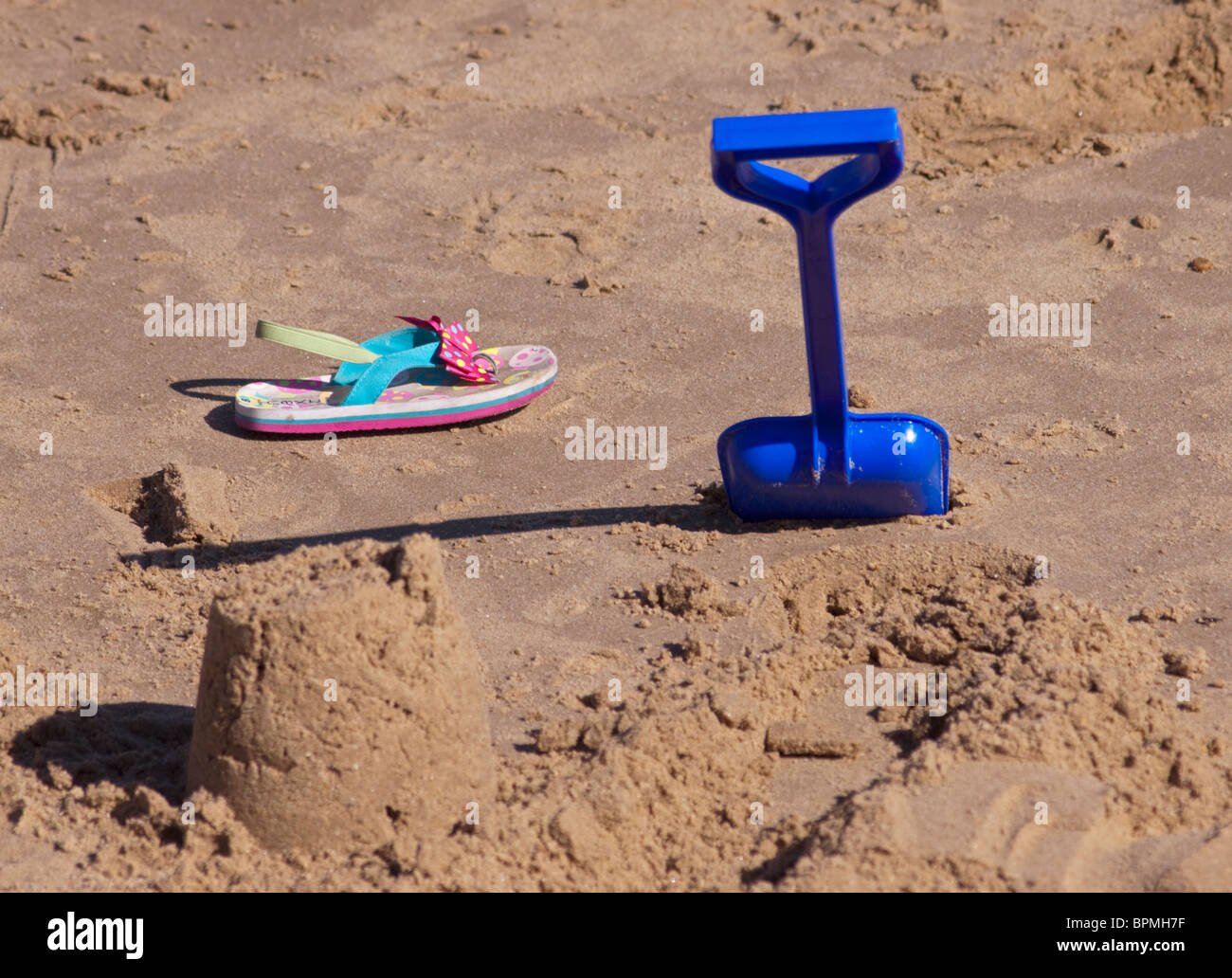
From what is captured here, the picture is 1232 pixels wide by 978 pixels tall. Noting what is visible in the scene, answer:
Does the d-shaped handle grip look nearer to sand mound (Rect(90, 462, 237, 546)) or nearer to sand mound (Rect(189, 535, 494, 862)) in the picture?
sand mound (Rect(189, 535, 494, 862))

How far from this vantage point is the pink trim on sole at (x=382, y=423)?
4.25 m

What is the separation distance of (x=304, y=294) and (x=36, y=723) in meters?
2.41

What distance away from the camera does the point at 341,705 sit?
8.20 ft

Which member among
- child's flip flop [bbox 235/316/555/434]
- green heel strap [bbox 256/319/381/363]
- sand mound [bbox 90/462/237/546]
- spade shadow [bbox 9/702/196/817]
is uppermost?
green heel strap [bbox 256/319/381/363]

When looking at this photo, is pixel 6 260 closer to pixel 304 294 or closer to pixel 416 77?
pixel 304 294

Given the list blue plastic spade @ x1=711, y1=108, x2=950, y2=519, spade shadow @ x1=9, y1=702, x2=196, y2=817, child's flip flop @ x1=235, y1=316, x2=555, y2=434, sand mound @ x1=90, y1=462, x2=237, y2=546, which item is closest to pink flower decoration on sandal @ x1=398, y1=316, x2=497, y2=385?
child's flip flop @ x1=235, y1=316, x2=555, y2=434

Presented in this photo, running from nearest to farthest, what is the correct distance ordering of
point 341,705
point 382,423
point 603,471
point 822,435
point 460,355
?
point 341,705 → point 822,435 → point 603,471 → point 382,423 → point 460,355

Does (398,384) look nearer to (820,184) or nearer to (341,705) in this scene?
(820,184)

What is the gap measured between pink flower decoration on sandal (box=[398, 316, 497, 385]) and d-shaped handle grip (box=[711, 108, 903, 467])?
1.31 meters

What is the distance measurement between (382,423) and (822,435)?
150 centimetres

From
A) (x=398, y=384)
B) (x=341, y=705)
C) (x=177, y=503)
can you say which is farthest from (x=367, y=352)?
(x=341, y=705)

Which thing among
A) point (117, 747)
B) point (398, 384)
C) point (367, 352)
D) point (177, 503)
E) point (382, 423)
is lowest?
point (117, 747)

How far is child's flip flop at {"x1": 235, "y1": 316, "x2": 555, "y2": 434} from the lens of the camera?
4.26m

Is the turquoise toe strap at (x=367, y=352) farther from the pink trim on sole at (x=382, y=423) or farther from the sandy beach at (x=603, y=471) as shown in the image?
the sandy beach at (x=603, y=471)
